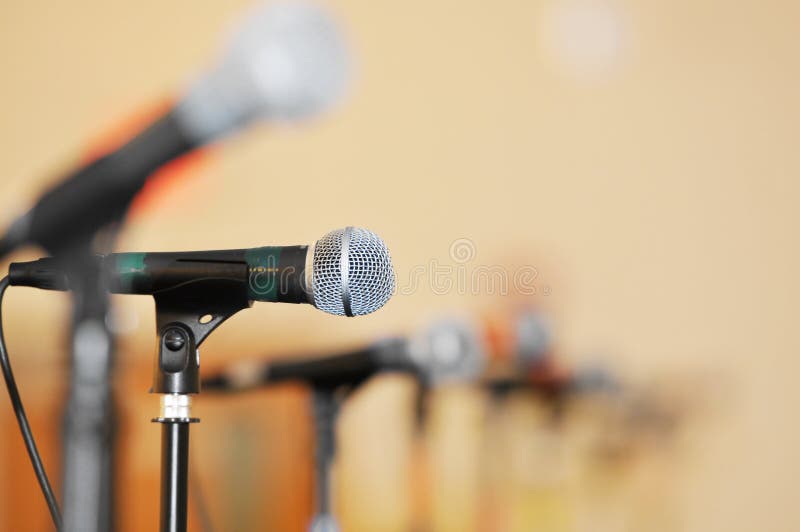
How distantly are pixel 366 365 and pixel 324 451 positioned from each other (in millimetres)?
126

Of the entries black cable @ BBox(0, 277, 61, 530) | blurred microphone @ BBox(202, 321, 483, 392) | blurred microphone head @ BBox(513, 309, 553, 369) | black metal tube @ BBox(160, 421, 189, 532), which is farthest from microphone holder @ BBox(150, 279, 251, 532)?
blurred microphone head @ BBox(513, 309, 553, 369)

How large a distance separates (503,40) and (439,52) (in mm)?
206

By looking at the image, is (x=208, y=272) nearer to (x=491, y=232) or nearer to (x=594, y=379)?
(x=491, y=232)

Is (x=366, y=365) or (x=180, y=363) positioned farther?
(x=366, y=365)

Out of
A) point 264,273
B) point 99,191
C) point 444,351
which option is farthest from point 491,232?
point 99,191

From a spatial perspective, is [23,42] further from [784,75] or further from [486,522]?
[784,75]

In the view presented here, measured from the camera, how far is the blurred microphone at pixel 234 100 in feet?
1.88

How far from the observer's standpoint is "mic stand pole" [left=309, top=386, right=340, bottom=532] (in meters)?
1.12

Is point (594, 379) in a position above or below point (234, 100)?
below

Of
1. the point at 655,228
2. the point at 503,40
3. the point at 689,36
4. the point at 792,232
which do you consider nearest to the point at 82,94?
the point at 503,40

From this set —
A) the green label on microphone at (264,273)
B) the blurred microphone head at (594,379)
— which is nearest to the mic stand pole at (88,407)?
the green label on microphone at (264,273)

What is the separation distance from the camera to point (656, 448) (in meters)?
2.35

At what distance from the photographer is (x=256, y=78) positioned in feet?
1.87

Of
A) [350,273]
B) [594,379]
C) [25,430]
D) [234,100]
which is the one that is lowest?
[594,379]
